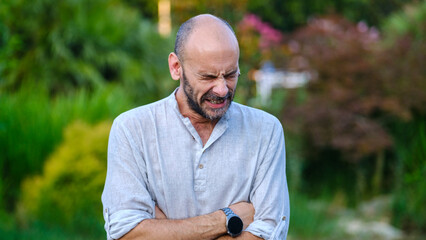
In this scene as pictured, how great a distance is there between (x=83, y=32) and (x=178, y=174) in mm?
6982

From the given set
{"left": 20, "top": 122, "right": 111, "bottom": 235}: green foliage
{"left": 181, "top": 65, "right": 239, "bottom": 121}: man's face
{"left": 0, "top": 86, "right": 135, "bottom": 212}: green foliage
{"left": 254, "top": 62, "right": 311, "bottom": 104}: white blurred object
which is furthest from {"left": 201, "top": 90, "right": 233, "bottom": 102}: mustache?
{"left": 254, "top": 62, "right": 311, "bottom": 104}: white blurred object

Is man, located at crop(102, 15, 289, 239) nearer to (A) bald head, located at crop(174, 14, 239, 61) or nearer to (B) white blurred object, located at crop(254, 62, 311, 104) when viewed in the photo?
(A) bald head, located at crop(174, 14, 239, 61)

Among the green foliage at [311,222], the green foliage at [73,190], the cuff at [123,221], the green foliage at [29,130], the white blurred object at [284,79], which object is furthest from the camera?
the white blurred object at [284,79]

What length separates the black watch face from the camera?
2.65 m

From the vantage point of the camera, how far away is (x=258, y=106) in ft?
27.2

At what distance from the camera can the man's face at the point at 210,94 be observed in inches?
104

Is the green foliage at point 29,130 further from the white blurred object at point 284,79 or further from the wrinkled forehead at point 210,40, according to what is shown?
the wrinkled forehead at point 210,40

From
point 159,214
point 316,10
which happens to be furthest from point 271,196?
point 316,10

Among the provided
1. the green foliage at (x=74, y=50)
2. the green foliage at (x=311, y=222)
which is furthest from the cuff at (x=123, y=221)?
the green foliage at (x=74, y=50)

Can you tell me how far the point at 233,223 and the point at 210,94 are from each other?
555mm

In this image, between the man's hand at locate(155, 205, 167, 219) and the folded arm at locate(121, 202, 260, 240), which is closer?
the folded arm at locate(121, 202, 260, 240)

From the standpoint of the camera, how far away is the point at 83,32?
30.5 ft

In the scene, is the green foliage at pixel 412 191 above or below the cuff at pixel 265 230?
below

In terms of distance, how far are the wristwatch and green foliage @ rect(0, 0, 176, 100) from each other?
6.37 metres
